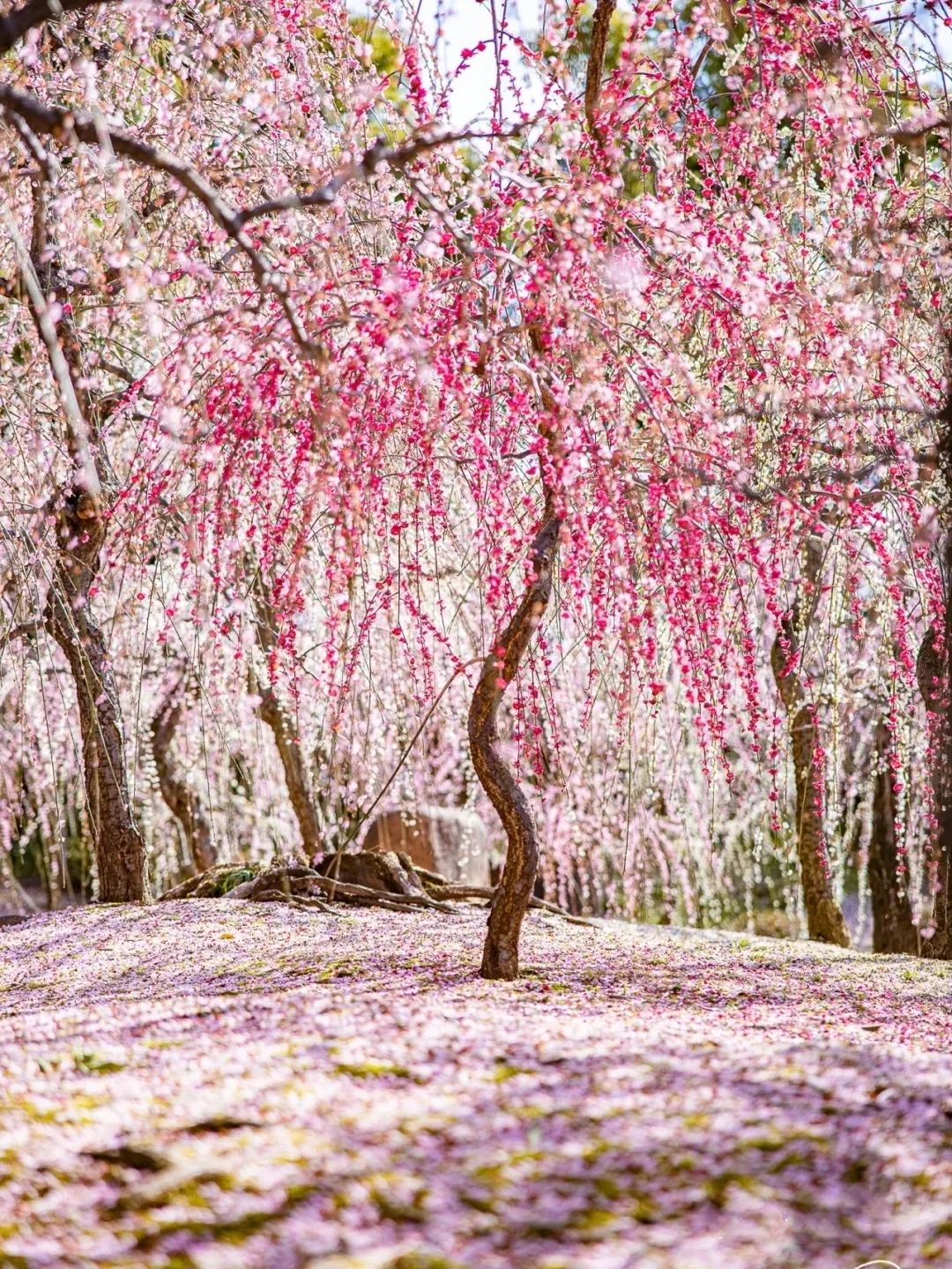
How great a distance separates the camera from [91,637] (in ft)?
16.9

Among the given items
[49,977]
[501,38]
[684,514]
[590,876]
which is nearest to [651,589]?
[684,514]

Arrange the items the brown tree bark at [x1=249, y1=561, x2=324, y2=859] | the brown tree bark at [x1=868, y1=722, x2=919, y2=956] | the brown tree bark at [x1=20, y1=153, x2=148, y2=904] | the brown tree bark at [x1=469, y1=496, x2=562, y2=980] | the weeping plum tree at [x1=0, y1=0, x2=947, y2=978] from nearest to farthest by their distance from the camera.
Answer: the weeping plum tree at [x1=0, y1=0, x2=947, y2=978], the brown tree bark at [x1=469, y1=496, x2=562, y2=980], the brown tree bark at [x1=20, y1=153, x2=148, y2=904], the brown tree bark at [x1=249, y1=561, x2=324, y2=859], the brown tree bark at [x1=868, y1=722, x2=919, y2=956]

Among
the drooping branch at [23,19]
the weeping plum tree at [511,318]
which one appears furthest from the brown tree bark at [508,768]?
the drooping branch at [23,19]

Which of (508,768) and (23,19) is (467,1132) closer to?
(508,768)

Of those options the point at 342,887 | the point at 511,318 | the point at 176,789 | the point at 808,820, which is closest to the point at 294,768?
the point at 176,789

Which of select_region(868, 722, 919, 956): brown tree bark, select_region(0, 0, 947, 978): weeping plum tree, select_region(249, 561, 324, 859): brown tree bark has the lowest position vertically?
select_region(868, 722, 919, 956): brown tree bark

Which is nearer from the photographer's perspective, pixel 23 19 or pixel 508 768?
pixel 23 19

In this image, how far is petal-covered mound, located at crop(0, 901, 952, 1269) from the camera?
1724mm

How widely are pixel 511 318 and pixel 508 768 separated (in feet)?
4.39

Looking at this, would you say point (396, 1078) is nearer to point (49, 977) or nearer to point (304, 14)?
point (49, 977)

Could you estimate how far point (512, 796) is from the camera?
332 cm

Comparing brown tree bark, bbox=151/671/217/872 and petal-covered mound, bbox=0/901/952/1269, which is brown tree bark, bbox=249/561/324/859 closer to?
brown tree bark, bbox=151/671/217/872

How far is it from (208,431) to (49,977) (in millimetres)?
1985

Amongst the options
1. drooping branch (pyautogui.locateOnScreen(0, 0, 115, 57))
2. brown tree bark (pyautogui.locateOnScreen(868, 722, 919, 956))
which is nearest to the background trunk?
drooping branch (pyautogui.locateOnScreen(0, 0, 115, 57))
